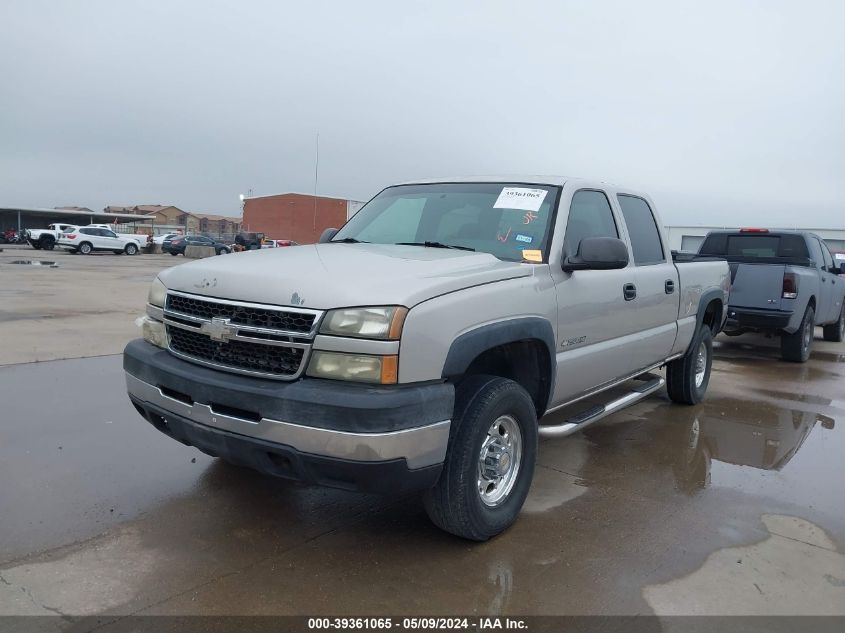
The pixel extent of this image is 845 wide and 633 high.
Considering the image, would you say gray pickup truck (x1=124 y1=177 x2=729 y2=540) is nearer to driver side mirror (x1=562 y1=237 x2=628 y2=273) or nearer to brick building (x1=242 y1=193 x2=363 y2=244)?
driver side mirror (x1=562 y1=237 x2=628 y2=273)

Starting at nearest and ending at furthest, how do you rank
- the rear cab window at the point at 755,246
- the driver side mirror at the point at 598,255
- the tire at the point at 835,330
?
1. the driver side mirror at the point at 598,255
2. the rear cab window at the point at 755,246
3. the tire at the point at 835,330

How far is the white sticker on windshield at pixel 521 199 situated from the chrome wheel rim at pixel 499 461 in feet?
4.53

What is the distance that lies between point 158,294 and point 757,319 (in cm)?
798

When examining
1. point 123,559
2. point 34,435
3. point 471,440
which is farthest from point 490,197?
point 34,435

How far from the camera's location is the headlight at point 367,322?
2789mm

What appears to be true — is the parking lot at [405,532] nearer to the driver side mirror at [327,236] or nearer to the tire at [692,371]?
the tire at [692,371]

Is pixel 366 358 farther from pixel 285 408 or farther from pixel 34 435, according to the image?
pixel 34 435

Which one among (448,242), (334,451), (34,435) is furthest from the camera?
(34,435)

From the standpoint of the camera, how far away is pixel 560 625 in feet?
9.05

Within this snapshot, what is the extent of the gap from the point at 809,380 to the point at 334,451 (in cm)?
765

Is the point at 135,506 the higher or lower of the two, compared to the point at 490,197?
lower

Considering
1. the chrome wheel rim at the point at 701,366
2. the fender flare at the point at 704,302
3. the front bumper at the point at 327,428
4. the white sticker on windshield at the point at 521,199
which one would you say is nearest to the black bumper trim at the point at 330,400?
the front bumper at the point at 327,428

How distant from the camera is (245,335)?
119 inches

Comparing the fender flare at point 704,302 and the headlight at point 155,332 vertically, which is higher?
the fender flare at point 704,302
